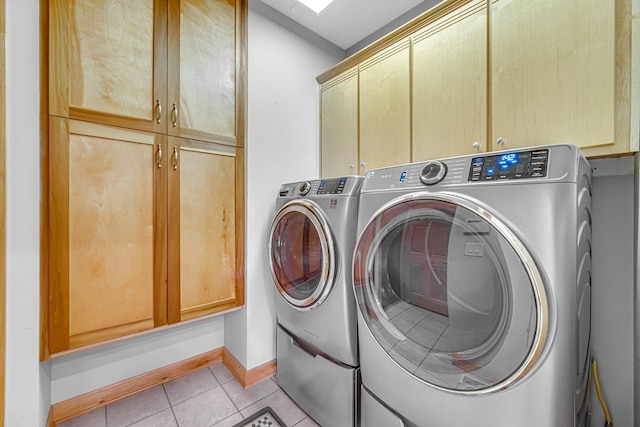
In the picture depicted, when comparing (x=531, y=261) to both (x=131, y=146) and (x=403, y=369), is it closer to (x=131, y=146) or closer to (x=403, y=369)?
(x=403, y=369)

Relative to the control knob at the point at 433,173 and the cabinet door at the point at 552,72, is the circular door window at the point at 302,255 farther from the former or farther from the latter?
the cabinet door at the point at 552,72

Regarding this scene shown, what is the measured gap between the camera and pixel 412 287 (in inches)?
40.6

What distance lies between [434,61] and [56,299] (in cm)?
214

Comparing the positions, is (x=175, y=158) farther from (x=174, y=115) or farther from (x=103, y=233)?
(x=103, y=233)

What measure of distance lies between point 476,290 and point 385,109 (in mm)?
1188

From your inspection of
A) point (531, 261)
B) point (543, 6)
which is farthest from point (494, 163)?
point (543, 6)

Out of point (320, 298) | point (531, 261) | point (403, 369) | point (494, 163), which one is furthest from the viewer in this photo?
point (320, 298)

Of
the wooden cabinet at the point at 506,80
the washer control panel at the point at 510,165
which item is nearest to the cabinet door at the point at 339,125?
the wooden cabinet at the point at 506,80

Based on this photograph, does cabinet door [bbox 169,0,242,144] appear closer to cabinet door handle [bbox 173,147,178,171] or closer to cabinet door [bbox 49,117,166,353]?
cabinet door handle [bbox 173,147,178,171]

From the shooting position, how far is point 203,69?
60.7 inches

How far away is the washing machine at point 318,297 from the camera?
1.25m

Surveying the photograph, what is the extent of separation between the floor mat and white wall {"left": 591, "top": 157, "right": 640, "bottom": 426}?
4.89 feet

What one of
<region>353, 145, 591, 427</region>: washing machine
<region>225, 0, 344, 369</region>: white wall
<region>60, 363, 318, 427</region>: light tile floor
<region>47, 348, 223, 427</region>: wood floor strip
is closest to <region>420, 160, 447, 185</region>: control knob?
<region>353, 145, 591, 427</region>: washing machine

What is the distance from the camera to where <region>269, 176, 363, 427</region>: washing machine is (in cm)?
125
